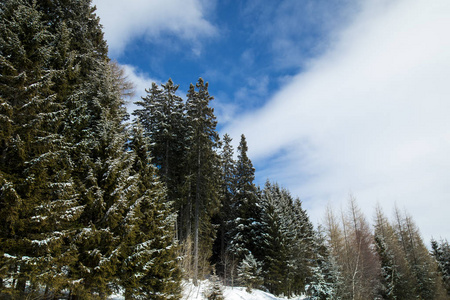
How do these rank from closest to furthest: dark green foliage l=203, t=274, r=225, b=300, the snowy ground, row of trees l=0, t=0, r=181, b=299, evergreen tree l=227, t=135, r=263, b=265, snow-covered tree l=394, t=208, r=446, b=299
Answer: row of trees l=0, t=0, r=181, b=299, dark green foliage l=203, t=274, r=225, b=300, the snowy ground, evergreen tree l=227, t=135, r=263, b=265, snow-covered tree l=394, t=208, r=446, b=299

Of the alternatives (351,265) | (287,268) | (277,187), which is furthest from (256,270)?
(277,187)

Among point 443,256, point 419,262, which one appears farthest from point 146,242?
point 443,256

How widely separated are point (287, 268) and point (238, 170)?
13.9 m

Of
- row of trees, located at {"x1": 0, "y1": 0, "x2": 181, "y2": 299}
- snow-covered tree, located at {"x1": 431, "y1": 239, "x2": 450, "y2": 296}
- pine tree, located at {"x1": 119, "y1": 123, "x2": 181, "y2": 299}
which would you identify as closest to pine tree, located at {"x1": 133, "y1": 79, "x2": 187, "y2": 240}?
pine tree, located at {"x1": 119, "y1": 123, "x2": 181, "y2": 299}

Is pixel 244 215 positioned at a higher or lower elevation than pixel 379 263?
higher

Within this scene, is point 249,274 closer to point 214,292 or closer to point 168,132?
Answer: point 214,292

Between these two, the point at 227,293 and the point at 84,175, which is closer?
the point at 84,175

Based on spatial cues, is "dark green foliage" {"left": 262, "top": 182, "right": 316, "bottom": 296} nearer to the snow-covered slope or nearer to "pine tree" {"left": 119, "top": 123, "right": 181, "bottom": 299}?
the snow-covered slope

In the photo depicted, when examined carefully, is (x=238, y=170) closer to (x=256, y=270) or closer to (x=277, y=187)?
(x=277, y=187)

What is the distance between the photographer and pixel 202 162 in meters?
25.7

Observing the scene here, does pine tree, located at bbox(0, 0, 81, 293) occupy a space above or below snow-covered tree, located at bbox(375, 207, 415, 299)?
above

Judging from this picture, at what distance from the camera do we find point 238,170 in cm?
3478

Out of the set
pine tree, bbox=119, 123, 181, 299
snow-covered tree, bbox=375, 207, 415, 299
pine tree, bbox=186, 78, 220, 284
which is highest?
pine tree, bbox=186, 78, 220, 284

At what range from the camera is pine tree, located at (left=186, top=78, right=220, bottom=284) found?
25031mm
